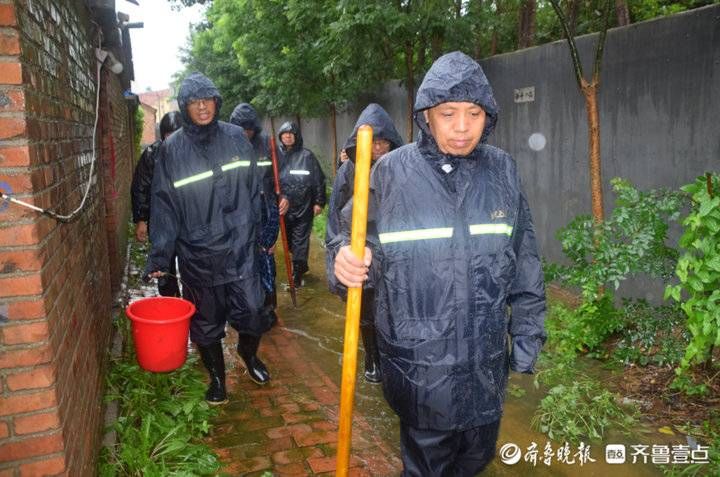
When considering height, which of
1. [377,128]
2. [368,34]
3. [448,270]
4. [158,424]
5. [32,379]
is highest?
[368,34]

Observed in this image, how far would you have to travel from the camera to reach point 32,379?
199 centimetres

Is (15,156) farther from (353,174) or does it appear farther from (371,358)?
(371,358)

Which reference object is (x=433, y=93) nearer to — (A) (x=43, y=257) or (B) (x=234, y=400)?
(A) (x=43, y=257)

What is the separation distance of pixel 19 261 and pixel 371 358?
9.46 feet

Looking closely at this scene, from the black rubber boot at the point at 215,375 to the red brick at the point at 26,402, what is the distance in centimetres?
197

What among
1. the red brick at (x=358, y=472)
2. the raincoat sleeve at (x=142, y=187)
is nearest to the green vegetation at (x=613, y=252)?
the red brick at (x=358, y=472)

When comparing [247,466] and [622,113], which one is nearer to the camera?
[247,466]

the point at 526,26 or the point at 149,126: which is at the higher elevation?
the point at 149,126

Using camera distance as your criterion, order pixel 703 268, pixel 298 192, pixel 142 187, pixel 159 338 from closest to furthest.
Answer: pixel 703 268 < pixel 159 338 < pixel 142 187 < pixel 298 192

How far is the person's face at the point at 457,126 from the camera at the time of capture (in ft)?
7.27

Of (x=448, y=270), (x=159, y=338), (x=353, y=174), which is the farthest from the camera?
(x=353, y=174)

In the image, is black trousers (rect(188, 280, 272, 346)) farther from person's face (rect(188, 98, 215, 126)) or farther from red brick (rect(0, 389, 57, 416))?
red brick (rect(0, 389, 57, 416))

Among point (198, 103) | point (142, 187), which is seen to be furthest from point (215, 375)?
point (198, 103)

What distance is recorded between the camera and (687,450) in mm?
3320
